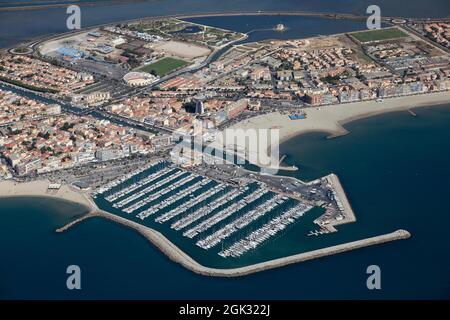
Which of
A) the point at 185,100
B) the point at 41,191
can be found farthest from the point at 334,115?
the point at 41,191

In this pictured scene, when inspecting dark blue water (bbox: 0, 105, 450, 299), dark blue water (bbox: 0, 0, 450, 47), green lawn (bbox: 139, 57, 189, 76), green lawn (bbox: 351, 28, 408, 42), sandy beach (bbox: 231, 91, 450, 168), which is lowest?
dark blue water (bbox: 0, 105, 450, 299)

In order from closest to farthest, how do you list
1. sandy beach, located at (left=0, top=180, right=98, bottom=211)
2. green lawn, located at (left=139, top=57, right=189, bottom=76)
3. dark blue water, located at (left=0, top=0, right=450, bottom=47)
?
sandy beach, located at (left=0, top=180, right=98, bottom=211) → green lawn, located at (left=139, top=57, right=189, bottom=76) → dark blue water, located at (left=0, top=0, right=450, bottom=47)

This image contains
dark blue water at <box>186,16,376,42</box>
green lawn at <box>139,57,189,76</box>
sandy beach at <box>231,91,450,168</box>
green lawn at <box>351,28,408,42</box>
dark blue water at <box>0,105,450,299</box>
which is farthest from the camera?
dark blue water at <box>186,16,376,42</box>

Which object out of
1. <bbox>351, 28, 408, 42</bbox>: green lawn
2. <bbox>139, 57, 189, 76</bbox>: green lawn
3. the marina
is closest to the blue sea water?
the marina

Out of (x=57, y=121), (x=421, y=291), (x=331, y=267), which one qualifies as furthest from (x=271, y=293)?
(x=57, y=121)

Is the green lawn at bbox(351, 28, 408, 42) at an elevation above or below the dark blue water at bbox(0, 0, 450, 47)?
below

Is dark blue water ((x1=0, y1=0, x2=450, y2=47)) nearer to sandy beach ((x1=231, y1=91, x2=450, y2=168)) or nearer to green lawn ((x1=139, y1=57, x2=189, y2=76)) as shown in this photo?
green lawn ((x1=139, y1=57, x2=189, y2=76))

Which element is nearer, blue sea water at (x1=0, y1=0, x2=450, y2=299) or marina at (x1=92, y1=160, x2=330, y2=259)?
blue sea water at (x1=0, y1=0, x2=450, y2=299)

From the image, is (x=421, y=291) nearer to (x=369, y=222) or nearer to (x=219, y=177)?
(x=369, y=222)
